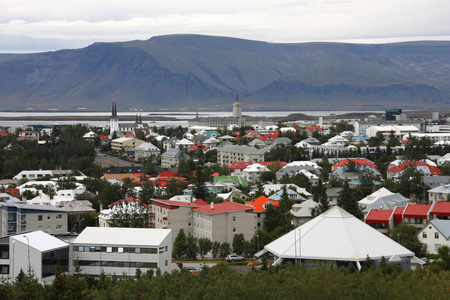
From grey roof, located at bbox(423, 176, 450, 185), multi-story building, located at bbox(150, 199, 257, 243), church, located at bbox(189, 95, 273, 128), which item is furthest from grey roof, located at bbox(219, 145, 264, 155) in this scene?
church, located at bbox(189, 95, 273, 128)

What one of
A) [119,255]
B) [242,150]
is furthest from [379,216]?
[242,150]

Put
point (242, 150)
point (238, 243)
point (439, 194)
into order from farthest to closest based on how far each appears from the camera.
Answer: point (242, 150) < point (439, 194) < point (238, 243)

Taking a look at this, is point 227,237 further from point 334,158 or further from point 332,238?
point 334,158

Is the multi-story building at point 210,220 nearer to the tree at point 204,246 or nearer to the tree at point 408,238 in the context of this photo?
the tree at point 204,246

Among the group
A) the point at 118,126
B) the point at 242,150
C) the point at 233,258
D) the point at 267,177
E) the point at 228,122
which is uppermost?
the point at 228,122

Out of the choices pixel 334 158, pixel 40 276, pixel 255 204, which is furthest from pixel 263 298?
pixel 334 158

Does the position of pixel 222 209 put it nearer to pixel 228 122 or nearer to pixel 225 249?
pixel 225 249
